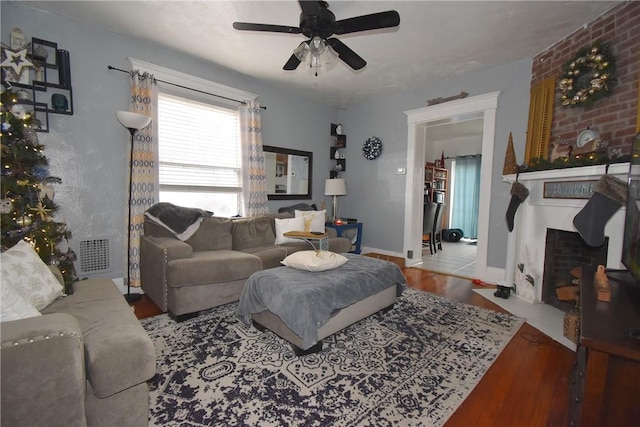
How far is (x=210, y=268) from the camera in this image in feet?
8.01

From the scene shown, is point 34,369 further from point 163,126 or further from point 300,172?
point 300,172

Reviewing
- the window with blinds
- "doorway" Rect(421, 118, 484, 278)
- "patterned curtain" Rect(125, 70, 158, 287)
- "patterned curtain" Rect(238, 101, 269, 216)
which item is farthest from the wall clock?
"patterned curtain" Rect(125, 70, 158, 287)

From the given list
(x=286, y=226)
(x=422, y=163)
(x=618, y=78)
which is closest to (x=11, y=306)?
(x=286, y=226)

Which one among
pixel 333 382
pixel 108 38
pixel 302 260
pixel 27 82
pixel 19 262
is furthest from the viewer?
pixel 108 38

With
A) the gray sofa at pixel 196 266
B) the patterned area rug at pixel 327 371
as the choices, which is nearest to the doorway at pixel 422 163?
the patterned area rug at pixel 327 371

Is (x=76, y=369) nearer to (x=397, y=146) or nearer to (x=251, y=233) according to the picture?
(x=251, y=233)

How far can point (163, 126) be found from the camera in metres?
3.23

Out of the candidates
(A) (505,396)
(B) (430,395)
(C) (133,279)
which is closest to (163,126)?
(C) (133,279)

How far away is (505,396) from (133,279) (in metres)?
3.33

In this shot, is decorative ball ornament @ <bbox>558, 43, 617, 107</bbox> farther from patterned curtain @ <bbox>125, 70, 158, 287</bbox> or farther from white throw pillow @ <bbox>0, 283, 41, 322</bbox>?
patterned curtain @ <bbox>125, 70, 158, 287</bbox>

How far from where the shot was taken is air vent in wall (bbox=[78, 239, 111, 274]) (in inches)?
108

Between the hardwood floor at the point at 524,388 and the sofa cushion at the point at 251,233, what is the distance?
8.51 ft

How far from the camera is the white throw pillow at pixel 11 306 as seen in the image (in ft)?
3.62

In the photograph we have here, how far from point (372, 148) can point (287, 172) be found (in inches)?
60.2
